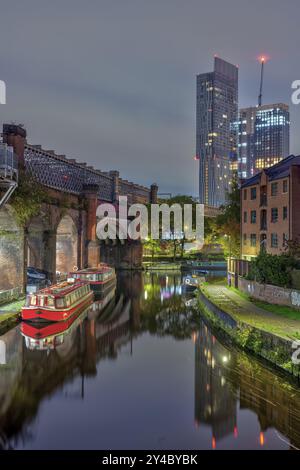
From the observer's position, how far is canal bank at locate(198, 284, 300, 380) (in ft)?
64.5

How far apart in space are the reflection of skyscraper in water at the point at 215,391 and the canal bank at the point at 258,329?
1.30 meters

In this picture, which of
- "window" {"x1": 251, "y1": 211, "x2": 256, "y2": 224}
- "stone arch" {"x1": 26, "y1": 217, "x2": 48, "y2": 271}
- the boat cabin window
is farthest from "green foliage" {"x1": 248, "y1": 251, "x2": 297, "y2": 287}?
"stone arch" {"x1": 26, "y1": 217, "x2": 48, "y2": 271}

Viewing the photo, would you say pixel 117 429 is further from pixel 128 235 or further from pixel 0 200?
pixel 128 235

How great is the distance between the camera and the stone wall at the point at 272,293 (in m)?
28.2

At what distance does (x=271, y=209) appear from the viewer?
4644 cm

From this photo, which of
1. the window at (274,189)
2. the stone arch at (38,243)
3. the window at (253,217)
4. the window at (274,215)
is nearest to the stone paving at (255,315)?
the window at (274,215)

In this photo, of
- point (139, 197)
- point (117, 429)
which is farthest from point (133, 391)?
point (139, 197)

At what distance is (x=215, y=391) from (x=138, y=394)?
131 inches

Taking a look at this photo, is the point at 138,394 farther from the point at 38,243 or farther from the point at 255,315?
the point at 38,243

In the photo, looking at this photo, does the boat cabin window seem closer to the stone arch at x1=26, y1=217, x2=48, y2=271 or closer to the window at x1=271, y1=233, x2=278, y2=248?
the stone arch at x1=26, y1=217, x2=48, y2=271

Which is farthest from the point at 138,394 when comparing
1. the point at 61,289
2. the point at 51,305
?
the point at 61,289

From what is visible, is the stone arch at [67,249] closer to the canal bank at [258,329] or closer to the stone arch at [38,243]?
the stone arch at [38,243]

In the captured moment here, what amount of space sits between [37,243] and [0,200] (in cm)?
1672

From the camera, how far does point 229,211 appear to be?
60.5 meters
